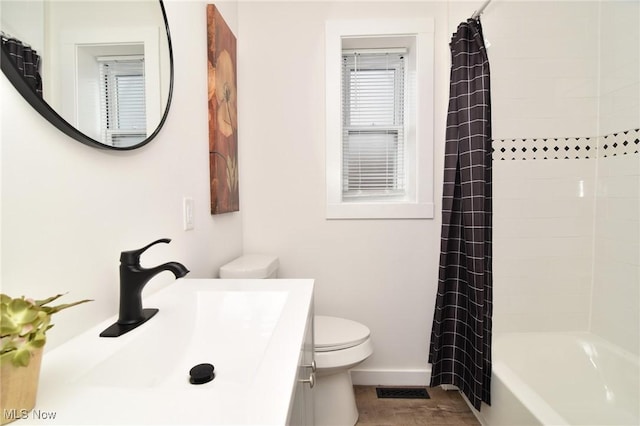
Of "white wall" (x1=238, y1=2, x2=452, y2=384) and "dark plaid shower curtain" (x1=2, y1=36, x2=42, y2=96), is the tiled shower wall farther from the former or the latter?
"dark plaid shower curtain" (x1=2, y1=36, x2=42, y2=96)

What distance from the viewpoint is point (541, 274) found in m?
1.93

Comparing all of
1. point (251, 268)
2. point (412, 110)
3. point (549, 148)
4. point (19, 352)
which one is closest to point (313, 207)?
point (251, 268)

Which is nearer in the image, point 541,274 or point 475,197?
point 475,197

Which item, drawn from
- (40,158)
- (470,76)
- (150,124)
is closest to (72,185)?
(40,158)

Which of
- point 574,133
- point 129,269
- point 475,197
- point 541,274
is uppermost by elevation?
point 574,133

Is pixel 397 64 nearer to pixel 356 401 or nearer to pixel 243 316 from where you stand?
pixel 243 316

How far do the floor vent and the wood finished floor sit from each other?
28 mm

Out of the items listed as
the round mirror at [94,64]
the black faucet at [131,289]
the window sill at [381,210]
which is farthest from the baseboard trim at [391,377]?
the round mirror at [94,64]

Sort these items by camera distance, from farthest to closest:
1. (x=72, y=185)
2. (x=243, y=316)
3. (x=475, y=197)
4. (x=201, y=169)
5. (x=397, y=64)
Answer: (x=397, y=64) < (x=475, y=197) < (x=201, y=169) < (x=243, y=316) < (x=72, y=185)

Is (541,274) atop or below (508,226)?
below

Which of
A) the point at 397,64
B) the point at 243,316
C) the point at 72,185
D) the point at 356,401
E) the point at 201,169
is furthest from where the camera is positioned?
the point at 397,64

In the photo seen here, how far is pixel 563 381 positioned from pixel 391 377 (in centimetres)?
91

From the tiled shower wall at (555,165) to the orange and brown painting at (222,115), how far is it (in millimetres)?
1513

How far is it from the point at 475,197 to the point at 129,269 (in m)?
1.46
